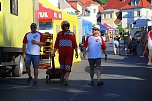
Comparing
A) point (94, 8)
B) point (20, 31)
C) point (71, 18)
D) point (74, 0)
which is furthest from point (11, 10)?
point (94, 8)

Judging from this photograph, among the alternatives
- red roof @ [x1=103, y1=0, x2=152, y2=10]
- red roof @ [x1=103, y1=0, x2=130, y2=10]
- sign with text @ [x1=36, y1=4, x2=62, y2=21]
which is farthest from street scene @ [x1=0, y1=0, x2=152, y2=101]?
red roof @ [x1=103, y1=0, x2=130, y2=10]

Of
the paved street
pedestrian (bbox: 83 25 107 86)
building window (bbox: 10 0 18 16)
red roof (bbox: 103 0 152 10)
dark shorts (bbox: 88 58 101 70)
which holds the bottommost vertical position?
the paved street

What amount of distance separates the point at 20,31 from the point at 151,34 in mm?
7117

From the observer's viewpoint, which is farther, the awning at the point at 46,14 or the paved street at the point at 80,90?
the awning at the point at 46,14

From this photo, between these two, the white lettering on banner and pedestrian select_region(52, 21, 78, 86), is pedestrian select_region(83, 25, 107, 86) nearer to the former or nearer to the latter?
pedestrian select_region(52, 21, 78, 86)

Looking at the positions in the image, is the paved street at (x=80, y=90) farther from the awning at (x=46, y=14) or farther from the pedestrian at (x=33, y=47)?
the awning at (x=46, y=14)

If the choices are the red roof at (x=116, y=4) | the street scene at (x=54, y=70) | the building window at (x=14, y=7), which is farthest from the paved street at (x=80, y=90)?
the red roof at (x=116, y=4)

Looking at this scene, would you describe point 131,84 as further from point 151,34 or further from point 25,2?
point 151,34

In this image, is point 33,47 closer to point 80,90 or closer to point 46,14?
point 80,90

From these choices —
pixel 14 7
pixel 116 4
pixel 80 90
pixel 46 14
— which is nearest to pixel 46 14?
pixel 46 14

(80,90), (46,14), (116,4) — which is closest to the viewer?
(80,90)

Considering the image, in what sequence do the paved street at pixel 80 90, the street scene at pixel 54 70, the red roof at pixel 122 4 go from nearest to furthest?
the paved street at pixel 80 90
the street scene at pixel 54 70
the red roof at pixel 122 4

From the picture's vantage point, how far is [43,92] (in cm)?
1168

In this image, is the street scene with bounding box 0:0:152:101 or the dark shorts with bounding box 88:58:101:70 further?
the dark shorts with bounding box 88:58:101:70
